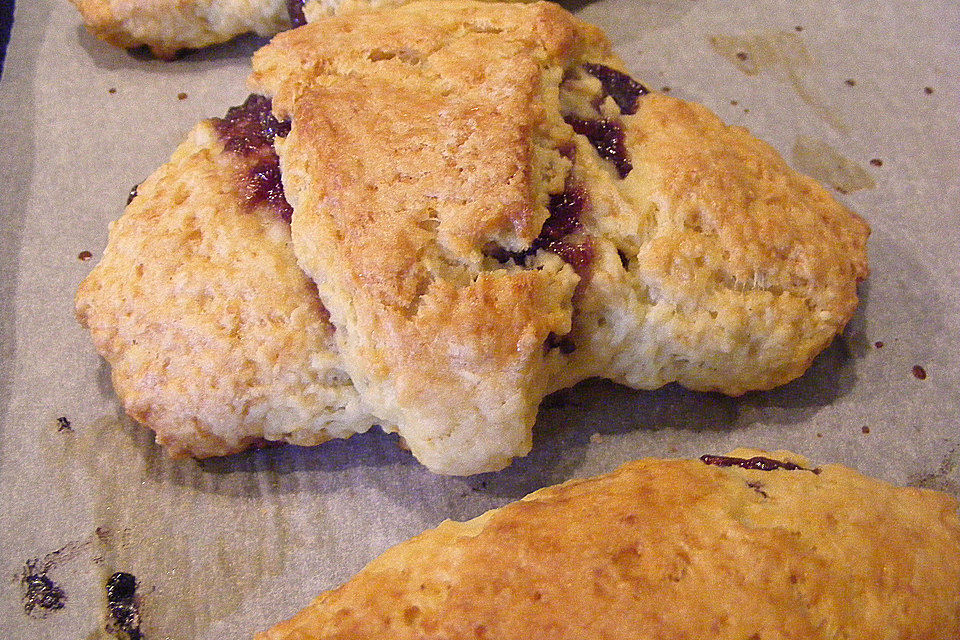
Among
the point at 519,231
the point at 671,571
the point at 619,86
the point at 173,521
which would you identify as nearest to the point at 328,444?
the point at 173,521

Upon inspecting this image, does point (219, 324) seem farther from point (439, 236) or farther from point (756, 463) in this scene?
point (756, 463)

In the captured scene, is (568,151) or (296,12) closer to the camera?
(568,151)

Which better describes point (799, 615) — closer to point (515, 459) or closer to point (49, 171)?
point (515, 459)

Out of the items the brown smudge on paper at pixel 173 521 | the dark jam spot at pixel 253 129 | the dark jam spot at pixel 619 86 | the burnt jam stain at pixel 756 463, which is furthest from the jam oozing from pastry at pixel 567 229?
the brown smudge on paper at pixel 173 521

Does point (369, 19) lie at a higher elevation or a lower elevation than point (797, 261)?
higher

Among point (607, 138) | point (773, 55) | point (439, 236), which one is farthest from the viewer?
point (773, 55)

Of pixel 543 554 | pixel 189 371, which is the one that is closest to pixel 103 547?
pixel 189 371

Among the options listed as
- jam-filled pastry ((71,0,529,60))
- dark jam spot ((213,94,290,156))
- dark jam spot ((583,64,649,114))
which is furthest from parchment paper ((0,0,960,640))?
dark jam spot ((583,64,649,114))

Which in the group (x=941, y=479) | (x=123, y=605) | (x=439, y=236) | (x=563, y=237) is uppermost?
(x=439, y=236)
